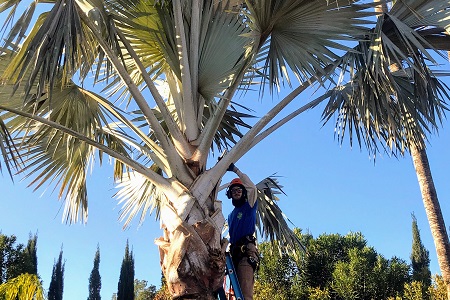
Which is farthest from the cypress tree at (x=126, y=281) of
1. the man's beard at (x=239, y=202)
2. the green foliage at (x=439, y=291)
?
the man's beard at (x=239, y=202)

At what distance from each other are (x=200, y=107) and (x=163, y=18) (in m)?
1.01

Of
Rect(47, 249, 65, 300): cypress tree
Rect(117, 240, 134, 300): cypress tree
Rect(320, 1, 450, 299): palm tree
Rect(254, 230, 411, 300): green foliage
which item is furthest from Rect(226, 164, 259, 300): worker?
Rect(47, 249, 65, 300): cypress tree

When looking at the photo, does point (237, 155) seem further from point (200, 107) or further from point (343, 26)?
point (343, 26)

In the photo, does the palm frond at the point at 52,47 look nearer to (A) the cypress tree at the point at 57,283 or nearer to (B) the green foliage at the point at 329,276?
(B) the green foliage at the point at 329,276

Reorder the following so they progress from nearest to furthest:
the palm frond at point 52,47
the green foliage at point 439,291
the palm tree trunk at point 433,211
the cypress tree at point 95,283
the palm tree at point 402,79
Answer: the palm frond at point 52,47, the palm tree at point 402,79, the palm tree trunk at point 433,211, the green foliage at point 439,291, the cypress tree at point 95,283

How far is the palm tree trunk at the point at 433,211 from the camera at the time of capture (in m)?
9.54

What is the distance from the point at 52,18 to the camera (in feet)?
13.5

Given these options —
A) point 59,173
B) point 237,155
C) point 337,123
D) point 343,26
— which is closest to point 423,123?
point 337,123

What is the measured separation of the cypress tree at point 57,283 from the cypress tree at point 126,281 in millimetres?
5230

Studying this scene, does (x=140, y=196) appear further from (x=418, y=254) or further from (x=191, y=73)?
(x=418, y=254)

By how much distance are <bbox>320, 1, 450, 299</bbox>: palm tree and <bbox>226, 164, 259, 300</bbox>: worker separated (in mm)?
1441

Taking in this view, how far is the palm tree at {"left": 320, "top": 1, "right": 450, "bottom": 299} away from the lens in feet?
15.4

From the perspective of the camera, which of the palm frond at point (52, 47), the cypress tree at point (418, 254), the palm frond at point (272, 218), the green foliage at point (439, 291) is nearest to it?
the palm frond at point (52, 47)

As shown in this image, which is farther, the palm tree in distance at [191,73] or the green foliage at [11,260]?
the green foliage at [11,260]
